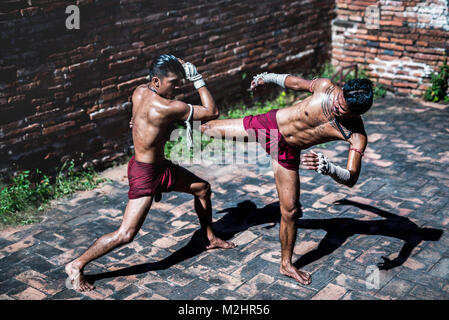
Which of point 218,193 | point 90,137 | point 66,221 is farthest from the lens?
point 90,137

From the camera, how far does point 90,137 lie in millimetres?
6945

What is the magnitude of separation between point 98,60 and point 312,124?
11.9 feet

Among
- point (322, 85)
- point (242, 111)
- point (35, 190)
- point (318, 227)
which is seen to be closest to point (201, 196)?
point (318, 227)

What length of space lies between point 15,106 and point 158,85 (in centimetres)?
263

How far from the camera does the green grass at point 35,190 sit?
590 cm

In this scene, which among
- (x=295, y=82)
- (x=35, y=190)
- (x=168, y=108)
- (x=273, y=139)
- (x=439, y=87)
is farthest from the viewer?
(x=439, y=87)

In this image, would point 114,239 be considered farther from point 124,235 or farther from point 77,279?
point 77,279

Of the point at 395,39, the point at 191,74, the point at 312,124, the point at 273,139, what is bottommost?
the point at 273,139

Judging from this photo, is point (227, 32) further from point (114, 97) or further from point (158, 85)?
point (158, 85)

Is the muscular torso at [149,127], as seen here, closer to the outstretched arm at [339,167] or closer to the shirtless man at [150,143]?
the shirtless man at [150,143]

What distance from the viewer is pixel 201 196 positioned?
4824 millimetres

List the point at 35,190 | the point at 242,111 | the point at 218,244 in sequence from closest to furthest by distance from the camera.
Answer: the point at 218,244 < the point at 35,190 < the point at 242,111

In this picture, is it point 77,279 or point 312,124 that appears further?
point 77,279
